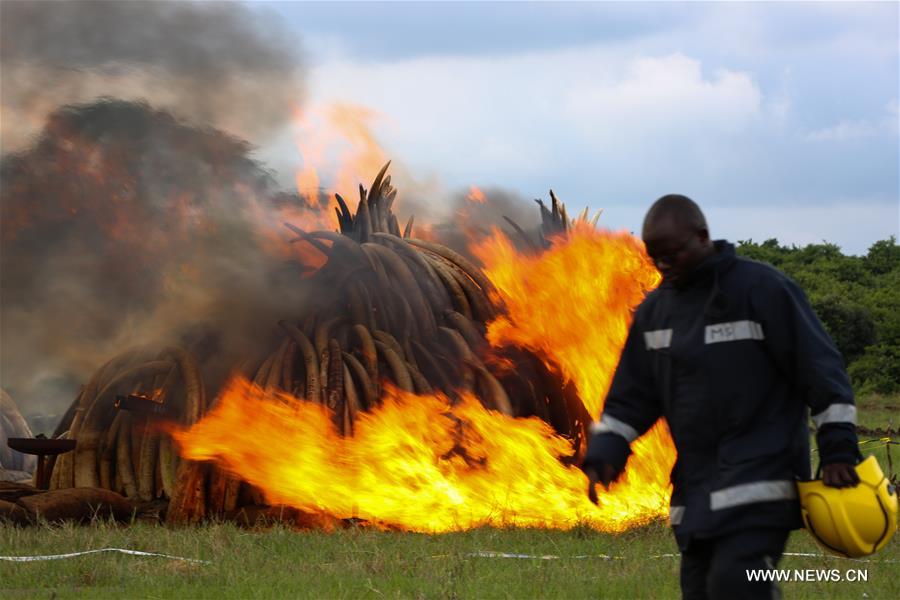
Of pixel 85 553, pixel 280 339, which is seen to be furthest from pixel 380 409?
pixel 85 553

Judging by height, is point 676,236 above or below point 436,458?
above

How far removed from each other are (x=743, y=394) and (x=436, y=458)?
18.0ft

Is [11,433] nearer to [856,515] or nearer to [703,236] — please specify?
[703,236]

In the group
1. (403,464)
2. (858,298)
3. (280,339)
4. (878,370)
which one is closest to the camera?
(403,464)

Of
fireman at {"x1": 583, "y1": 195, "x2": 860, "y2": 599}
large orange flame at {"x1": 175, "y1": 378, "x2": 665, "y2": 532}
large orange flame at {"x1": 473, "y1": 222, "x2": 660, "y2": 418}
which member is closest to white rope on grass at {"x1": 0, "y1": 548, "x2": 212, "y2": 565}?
large orange flame at {"x1": 175, "y1": 378, "x2": 665, "y2": 532}

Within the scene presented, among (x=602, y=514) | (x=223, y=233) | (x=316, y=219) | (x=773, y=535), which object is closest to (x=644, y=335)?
(x=773, y=535)

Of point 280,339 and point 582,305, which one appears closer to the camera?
point 280,339

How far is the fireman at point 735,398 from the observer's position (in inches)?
179

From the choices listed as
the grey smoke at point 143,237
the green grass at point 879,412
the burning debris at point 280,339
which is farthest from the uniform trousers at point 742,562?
the green grass at point 879,412

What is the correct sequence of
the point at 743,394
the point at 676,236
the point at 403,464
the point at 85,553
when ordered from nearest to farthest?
the point at 743,394, the point at 676,236, the point at 85,553, the point at 403,464

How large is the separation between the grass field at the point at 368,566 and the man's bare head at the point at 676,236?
8.86ft

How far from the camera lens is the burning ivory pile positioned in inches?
400

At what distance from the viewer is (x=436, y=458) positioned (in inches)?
393
